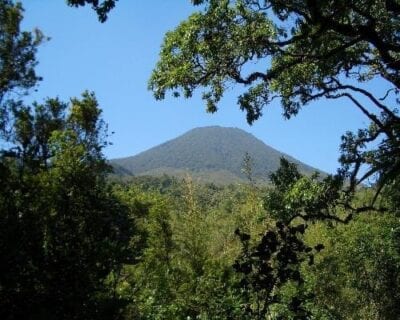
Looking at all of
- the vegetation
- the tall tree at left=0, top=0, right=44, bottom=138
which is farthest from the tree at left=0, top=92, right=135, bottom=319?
the tall tree at left=0, top=0, right=44, bottom=138

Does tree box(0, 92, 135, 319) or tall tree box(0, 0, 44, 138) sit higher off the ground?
tall tree box(0, 0, 44, 138)

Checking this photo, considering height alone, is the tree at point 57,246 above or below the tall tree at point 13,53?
below

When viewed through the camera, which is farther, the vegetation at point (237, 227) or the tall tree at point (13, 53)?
the tall tree at point (13, 53)

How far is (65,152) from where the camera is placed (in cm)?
923

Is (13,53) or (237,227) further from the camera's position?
(13,53)

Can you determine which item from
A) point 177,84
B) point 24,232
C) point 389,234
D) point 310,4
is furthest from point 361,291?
point 24,232

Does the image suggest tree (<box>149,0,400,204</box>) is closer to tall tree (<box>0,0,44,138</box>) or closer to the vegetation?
the vegetation

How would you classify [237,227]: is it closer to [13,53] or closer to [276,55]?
[276,55]

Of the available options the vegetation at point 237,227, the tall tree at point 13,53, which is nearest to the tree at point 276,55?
the vegetation at point 237,227

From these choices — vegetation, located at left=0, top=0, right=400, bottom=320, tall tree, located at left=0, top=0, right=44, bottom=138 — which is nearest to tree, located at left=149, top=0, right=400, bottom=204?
vegetation, located at left=0, top=0, right=400, bottom=320

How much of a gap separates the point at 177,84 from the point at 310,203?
3.97 m

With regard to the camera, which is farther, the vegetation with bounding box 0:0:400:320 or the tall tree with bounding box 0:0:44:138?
the tall tree with bounding box 0:0:44:138

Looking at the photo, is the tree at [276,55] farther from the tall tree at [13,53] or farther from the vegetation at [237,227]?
the tall tree at [13,53]

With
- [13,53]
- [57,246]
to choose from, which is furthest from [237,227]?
[13,53]
